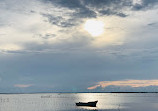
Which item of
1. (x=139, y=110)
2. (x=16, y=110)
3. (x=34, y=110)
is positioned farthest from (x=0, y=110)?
(x=139, y=110)

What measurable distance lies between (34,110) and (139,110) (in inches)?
2278

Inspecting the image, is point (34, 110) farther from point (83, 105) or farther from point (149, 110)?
point (149, 110)

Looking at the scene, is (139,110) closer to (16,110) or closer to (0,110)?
(16,110)

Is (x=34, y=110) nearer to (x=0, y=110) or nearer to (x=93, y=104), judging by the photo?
(x=0, y=110)

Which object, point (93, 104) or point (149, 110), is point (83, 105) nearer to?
point (93, 104)

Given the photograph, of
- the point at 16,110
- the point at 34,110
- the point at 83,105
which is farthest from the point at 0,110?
the point at 83,105

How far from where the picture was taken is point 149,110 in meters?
117

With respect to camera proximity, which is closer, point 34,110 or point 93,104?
point 34,110

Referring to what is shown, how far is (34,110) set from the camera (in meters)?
114

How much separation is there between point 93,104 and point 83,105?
266 inches

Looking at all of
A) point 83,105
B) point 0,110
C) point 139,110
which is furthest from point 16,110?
point 139,110

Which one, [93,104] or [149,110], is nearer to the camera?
[149,110]

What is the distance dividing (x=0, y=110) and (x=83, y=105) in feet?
168

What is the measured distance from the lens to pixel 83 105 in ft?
456
